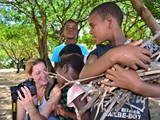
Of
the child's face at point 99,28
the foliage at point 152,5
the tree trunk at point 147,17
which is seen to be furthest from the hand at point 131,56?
the foliage at point 152,5

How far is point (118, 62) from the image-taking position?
1.27m

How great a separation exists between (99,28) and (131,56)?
1.08 feet

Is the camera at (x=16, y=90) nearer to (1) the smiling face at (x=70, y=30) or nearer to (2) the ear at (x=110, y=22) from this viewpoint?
(2) the ear at (x=110, y=22)

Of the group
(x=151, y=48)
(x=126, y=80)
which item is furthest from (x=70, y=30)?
(x=126, y=80)

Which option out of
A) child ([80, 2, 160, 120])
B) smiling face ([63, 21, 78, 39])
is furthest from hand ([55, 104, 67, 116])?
smiling face ([63, 21, 78, 39])

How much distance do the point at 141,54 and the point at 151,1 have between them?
8.66 meters

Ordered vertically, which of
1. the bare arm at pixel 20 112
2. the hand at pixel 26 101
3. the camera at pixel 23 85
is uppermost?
the camera at pixel 23 85

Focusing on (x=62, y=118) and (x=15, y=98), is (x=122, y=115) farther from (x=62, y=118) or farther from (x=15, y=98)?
(x=15, y=98)

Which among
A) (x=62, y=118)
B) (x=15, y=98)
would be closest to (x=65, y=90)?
(x=62, y=118)

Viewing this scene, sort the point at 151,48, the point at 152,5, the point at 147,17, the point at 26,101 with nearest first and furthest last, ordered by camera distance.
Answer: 1. the point at 151,48
2. the point at 26,101
3. the point at 147,17
4. the point at 152,5

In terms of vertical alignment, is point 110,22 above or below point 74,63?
above

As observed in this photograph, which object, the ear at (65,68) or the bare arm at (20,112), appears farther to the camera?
the bare arm at (20,112)

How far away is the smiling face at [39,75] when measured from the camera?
264 centimetres

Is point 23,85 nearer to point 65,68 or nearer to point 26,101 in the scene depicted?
point 26,101
